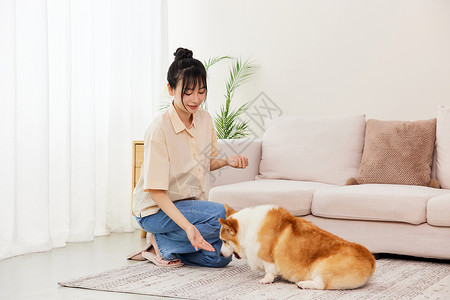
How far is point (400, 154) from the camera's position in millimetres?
3498

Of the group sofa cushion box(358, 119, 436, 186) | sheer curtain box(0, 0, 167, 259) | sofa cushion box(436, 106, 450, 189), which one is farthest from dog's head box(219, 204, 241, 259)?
sofa cushion box(436, 106, 450, 189)

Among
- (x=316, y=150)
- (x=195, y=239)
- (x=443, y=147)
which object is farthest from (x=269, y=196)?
(x=443, y=147)

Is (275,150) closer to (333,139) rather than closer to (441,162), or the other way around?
(333,139)

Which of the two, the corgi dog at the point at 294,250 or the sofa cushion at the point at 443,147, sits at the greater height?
the sofa cushion at the point at 443,147

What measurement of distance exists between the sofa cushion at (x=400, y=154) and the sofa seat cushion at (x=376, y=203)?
160mm

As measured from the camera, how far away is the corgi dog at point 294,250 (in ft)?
7.48

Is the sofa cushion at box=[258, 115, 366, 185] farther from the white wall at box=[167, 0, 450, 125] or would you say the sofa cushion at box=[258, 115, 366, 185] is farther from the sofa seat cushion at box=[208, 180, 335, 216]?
the white wall at box=[167, 0, 450, 125]

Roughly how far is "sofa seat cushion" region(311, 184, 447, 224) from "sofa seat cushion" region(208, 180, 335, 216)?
7 cm

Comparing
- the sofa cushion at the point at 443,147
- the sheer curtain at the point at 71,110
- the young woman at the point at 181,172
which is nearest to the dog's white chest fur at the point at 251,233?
the young woman at the point at 181,172

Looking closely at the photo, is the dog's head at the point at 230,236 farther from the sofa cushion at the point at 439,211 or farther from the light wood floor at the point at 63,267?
the sofa cushion at the point at 439,211

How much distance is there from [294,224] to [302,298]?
34cm

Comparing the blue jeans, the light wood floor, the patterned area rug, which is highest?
the blue jeans

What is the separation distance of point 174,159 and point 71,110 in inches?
60.3

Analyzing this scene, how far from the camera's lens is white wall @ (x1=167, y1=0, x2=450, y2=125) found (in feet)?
13.7
